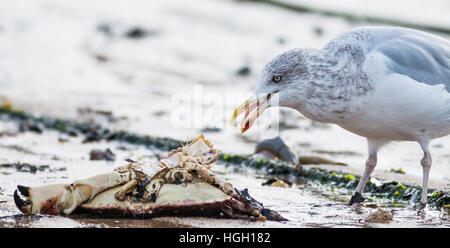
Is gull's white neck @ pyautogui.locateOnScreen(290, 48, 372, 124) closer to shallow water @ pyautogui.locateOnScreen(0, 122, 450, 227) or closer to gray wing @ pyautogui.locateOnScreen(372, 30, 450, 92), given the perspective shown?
gray wing @ pyautogui.locateOnScreen(372, 30, 450, 92)

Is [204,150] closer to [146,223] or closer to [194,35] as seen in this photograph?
[146,223]

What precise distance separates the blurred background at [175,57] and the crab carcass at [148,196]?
2.15 metres

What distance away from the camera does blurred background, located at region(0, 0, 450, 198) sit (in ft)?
27.6

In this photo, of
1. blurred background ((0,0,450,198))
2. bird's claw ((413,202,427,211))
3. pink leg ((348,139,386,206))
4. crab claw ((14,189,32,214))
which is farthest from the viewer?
blurred background ((0,0,450,198))

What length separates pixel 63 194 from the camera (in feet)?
15.4

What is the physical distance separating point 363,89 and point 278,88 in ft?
2.04

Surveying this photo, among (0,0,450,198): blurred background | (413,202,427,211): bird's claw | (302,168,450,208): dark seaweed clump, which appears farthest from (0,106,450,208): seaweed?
(0,0,450,198): blurred background

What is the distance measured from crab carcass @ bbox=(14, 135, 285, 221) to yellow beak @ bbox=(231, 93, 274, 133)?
0.64 metres

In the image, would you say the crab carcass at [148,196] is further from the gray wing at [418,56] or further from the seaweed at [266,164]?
the gray wing at [418,56]

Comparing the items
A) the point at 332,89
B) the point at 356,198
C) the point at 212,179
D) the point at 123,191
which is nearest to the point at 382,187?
the point at 356,198

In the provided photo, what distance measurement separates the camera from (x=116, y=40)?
14688mm

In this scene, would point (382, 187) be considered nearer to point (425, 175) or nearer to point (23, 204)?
point (425, 175)

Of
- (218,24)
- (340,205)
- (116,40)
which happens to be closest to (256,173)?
(340,205)
